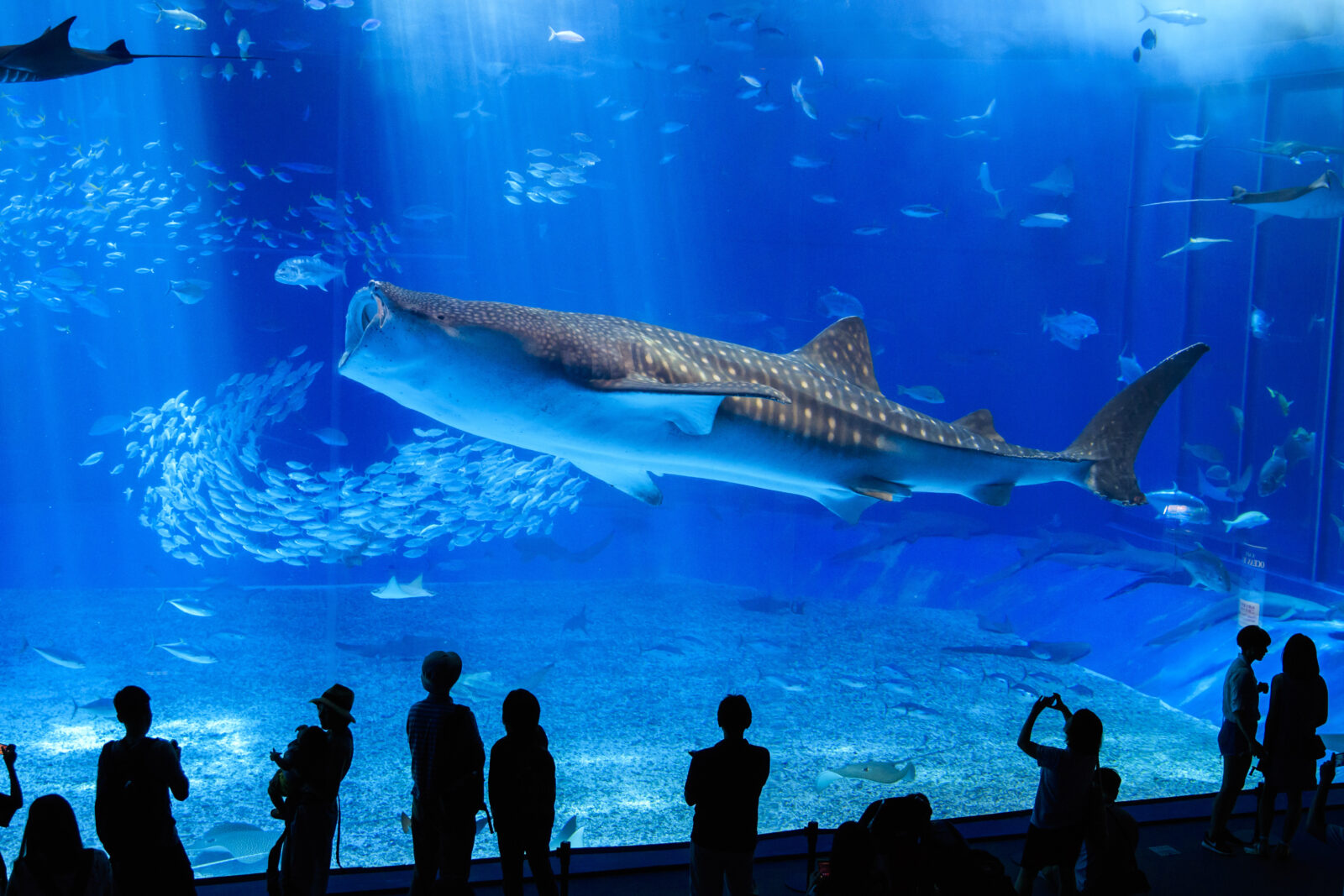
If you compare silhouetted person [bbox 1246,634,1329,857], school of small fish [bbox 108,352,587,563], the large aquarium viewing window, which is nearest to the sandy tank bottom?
the large aquarium viewing window

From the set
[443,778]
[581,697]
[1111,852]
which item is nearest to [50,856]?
[443,778]

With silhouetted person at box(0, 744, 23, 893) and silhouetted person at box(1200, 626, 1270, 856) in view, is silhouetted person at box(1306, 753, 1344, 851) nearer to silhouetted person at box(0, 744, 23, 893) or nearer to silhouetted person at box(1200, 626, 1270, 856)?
silhouetted person at box(1200, 626, 1270, 856)

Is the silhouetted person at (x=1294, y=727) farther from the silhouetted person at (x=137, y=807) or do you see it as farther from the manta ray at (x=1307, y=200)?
the manta ray at (x=1307, y=200)

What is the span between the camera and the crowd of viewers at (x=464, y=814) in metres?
1.94

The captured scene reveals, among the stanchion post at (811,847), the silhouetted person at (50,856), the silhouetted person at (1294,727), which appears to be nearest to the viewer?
the silhouetted person at (50,856)

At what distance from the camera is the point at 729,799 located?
7.75 feet

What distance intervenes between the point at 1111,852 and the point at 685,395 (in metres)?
2.17

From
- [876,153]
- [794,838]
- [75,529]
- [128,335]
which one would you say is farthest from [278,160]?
[794,838]

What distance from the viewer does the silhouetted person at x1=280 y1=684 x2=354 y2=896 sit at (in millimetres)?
2318

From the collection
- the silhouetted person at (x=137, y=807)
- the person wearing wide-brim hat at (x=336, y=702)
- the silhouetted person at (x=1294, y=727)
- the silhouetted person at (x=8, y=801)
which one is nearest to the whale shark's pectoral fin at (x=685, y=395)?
the person wearing wide-brim hat at (x=336, y=702)

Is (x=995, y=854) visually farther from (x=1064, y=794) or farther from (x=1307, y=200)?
(x=1307, y=200)

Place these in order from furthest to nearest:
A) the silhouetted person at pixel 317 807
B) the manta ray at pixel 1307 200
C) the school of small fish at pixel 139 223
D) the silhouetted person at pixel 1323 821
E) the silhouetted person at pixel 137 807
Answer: the school of small fish at pixel 139 223
the manta ray at pixel 1307 200
the silhouetted person at pixel 1323 821
the silhouetted person at pixel 317 807
the silhouetted person at pixel 137 807

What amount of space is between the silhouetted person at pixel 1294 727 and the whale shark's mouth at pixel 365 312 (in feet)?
12.4

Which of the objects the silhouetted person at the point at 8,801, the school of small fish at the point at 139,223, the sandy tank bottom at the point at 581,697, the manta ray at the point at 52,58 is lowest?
the sandy tank bottom at the point at 581,697
